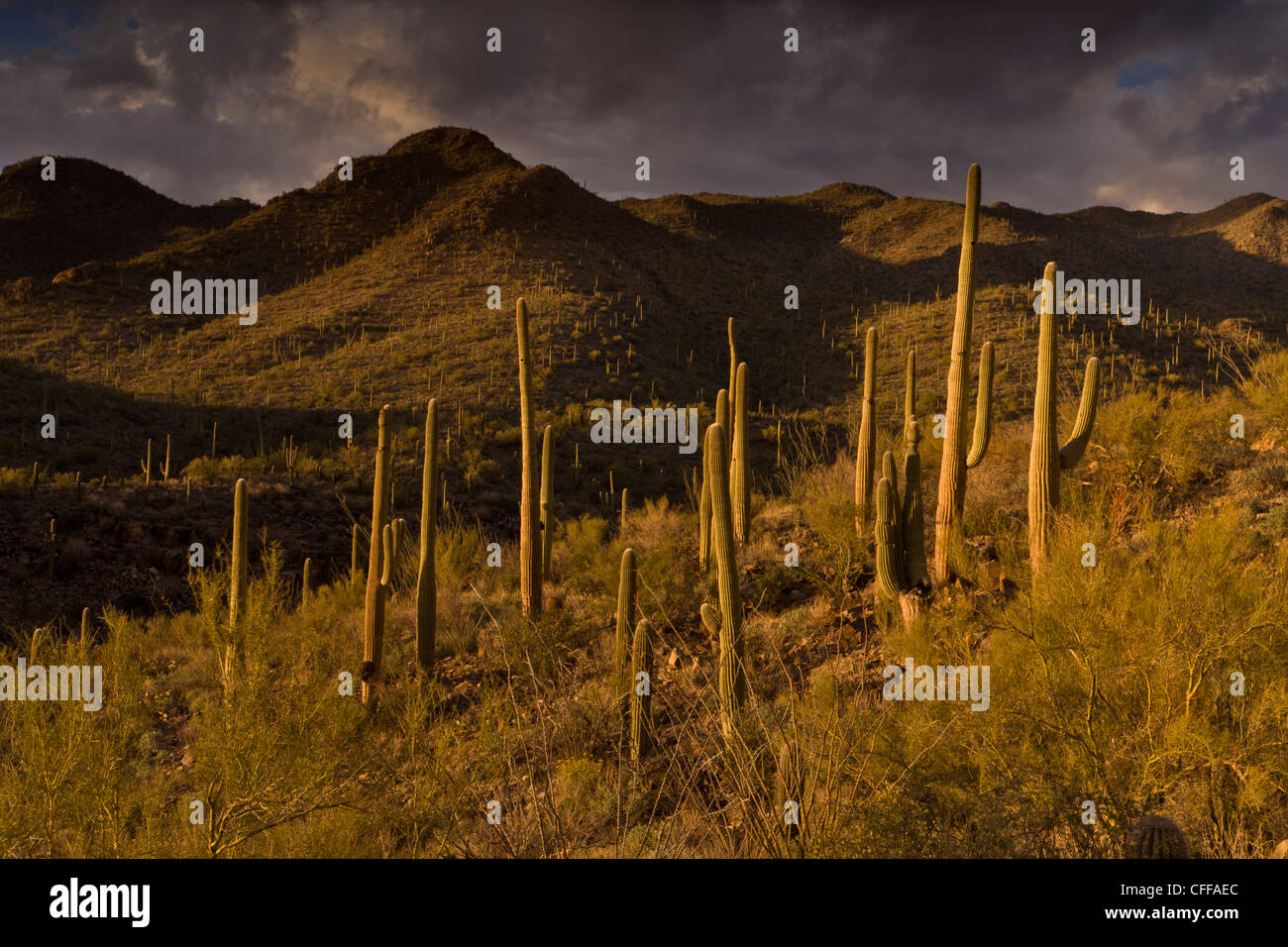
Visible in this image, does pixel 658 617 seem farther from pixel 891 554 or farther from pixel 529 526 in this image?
pixel 891 554

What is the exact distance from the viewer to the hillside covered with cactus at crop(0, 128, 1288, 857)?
483 cm

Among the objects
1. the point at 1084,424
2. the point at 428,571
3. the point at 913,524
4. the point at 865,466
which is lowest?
the point at 428,571

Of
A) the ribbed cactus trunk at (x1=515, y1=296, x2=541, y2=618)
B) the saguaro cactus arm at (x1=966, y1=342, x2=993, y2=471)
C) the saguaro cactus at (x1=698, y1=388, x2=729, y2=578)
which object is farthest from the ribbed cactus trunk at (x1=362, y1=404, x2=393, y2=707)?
the saguaro cactus arm at (x1=966, y1=342, x2=993, y2=471)

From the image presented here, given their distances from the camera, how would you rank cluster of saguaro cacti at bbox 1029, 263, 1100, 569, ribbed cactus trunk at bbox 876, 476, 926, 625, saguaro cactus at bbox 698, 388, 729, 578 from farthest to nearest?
saguaro cactus at bbox 698, 388, 729, 578, ribbed cactus trunk at bbox 876, 476, 926, 625, cluster of saguaro cacti at bbox 1029, 263, 1100, 569

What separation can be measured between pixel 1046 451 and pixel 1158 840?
4.73 meters

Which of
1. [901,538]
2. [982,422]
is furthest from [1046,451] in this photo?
[901,538]

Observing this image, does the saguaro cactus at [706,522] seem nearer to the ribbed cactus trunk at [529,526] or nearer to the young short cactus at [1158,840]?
the ribbed cactus trunk at [529,526]

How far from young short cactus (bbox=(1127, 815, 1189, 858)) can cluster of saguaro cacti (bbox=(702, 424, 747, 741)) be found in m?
2.62

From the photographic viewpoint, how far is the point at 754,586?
9.99m

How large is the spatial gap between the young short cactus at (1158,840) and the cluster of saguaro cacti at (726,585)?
8.59 feet

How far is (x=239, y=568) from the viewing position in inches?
333

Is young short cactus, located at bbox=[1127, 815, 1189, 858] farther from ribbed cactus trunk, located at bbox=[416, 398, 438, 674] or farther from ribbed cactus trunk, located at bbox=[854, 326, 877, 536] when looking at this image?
ribbed cactus trunk, located at bbox=[416, 398, 438, 674]

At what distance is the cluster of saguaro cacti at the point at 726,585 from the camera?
5.86 m

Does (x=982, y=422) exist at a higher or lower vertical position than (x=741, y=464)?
higher
